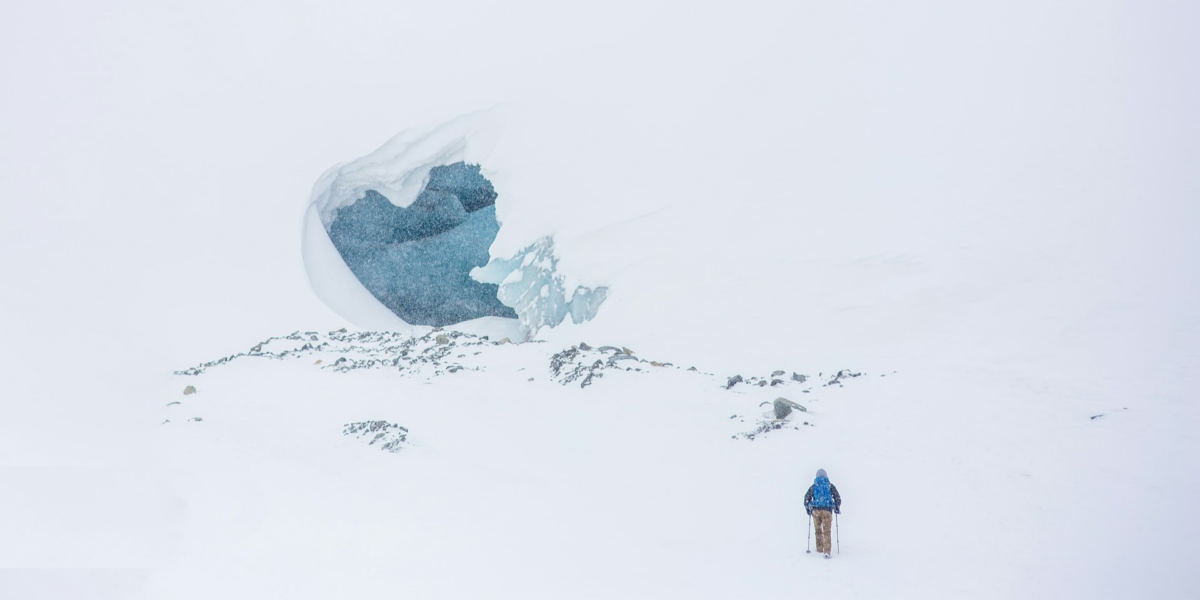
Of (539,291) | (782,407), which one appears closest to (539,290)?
(539,291)

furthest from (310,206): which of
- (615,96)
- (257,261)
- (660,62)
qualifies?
(660,62)

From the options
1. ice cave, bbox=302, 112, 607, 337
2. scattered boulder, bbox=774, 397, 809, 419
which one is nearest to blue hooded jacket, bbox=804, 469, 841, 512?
scattered boulder, bbox=774, 397, 809, 419

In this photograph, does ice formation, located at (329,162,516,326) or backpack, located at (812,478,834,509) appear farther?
ice formation, located at (329,162,516,326)

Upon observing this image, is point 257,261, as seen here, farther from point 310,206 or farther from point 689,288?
point 689,288

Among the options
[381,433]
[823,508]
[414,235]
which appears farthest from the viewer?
[414,235]

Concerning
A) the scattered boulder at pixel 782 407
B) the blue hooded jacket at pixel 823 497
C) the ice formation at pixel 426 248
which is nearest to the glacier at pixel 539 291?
the ice formation at pixel 426 248

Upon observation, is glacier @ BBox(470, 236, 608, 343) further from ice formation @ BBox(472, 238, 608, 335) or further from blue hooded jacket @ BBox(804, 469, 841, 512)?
blue hooded jacket @ BBox(804, 469, 841, 512)

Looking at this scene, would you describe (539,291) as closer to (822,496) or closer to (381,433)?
(381,433)
